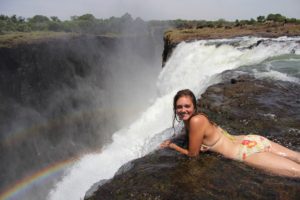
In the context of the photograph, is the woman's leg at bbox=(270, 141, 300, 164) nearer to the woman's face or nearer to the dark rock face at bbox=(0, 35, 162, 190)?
the woman's face

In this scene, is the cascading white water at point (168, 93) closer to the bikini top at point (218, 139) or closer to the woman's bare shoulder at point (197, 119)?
the bikini top at point (218, 139)

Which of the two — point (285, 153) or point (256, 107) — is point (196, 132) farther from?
point (256, 107)

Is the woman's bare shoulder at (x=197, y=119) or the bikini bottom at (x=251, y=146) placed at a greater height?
the woman's bare shoulder at (x=197, y=119)

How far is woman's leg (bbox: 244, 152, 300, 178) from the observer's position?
174 inches

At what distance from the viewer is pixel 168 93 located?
16.3 m

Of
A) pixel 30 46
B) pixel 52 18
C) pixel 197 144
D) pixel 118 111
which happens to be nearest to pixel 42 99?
pixel 118 111

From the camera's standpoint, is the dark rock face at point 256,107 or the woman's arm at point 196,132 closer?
the woman's arm at point 196,132

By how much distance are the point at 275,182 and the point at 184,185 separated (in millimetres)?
1112

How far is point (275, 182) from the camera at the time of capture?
423 centimetres

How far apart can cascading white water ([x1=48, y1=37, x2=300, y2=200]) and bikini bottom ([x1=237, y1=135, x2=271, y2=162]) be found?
2.45m

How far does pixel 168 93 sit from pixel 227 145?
38.0ft

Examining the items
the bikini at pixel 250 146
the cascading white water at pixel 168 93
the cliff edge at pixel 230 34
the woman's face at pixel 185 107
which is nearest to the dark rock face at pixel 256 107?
the bikini at pixel 250 146

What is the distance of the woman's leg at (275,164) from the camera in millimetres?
4414

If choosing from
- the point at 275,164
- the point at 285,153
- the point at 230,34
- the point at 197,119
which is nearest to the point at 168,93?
the point at 285,153
